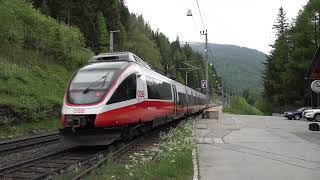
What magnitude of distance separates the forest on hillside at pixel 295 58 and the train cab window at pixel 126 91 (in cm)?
4869

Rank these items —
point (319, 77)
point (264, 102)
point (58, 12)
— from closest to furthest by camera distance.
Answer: point (319, 77), point (58, 12), point (264, 102)

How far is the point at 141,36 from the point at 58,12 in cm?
3412

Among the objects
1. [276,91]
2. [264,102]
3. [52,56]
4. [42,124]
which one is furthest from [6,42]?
[264,102]

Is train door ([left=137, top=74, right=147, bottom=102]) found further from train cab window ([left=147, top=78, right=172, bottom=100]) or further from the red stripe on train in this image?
train cab window ([left=147, top=78, right=172, bottom=100])

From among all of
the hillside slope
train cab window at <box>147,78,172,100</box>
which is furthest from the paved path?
the hillside slope

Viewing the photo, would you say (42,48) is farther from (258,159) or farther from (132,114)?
(258,159)

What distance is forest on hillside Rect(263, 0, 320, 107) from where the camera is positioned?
61.6 m

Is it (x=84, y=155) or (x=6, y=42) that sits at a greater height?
(x=6, y=42)

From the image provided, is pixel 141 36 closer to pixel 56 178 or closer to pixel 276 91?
pixel 276 91

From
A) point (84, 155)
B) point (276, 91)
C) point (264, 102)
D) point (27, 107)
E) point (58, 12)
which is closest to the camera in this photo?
point (84, 155)

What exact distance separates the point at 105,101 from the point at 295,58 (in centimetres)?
5435

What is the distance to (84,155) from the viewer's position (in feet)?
47.8

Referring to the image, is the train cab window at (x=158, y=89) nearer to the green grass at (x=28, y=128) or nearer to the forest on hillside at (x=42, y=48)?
the green grass at (x=28, y=128)

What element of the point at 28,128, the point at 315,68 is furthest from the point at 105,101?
the point at 315,68
